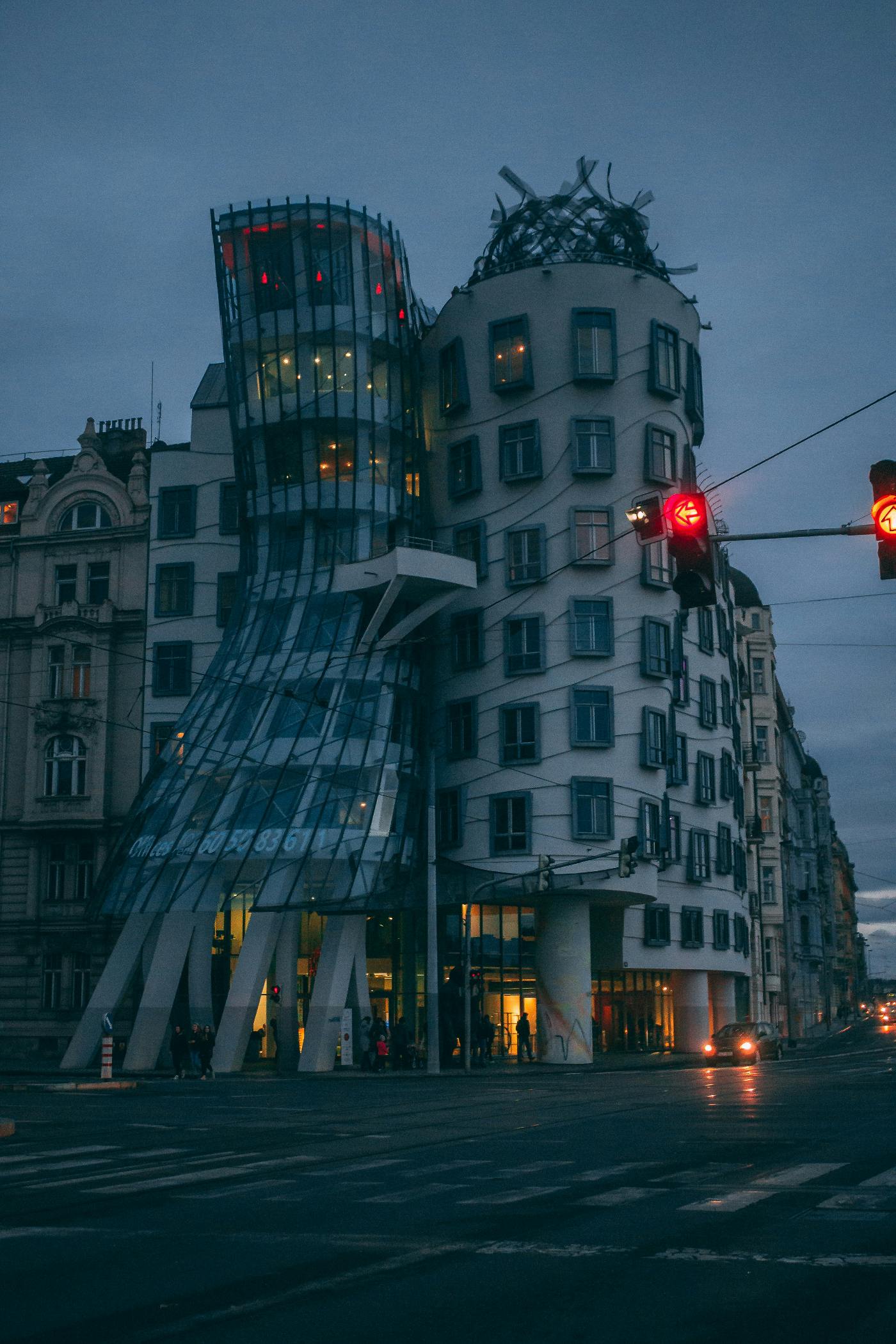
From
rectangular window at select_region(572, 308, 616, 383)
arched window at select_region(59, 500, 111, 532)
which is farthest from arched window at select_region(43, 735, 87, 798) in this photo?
rectangular window at select_region(572, 308, 616, 383)

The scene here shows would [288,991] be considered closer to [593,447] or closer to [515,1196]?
[593,447]

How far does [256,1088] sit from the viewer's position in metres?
36.0

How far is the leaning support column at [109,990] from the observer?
48469mm

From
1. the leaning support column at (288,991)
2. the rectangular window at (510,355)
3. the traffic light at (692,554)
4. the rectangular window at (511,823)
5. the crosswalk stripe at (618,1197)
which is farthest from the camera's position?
the rectangular window at (510,355)

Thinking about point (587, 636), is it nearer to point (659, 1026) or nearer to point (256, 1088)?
point (659, 1026)

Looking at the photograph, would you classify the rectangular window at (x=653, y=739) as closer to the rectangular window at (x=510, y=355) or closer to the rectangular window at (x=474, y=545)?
the rectangular window at (x=474, y=545)

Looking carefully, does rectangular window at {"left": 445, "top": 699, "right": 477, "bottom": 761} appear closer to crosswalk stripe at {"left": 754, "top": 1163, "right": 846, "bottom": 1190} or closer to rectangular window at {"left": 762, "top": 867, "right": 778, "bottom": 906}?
rectangular window at {"left": 762, "top": 867, "right": 778, "bottom": 906}

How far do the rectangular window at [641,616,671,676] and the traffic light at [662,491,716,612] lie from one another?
3927cm

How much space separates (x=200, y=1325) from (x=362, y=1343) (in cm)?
100

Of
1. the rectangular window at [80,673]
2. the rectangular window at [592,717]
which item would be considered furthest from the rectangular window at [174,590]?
the rectangular window at [592,717]

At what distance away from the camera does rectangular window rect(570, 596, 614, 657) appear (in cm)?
5406

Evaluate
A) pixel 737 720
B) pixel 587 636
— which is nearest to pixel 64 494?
pixel 587 636

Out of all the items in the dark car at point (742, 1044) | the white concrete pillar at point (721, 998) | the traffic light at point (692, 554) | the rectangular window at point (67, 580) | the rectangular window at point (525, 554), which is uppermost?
the rectangular window at point (67, 580)

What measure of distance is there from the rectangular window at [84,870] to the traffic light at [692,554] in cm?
4625
